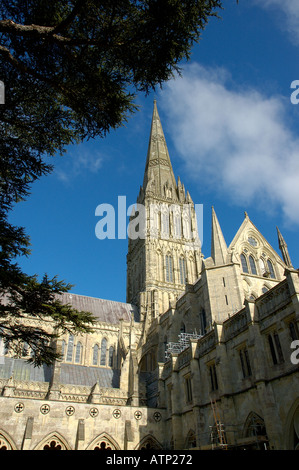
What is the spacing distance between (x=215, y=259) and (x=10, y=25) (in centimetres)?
1790

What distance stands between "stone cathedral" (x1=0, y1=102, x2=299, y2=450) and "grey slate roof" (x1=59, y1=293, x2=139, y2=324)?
18cm

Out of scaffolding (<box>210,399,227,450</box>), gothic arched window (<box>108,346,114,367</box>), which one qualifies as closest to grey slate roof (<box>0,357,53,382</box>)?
gothic arched window (<box>108,346,114,367</box>)

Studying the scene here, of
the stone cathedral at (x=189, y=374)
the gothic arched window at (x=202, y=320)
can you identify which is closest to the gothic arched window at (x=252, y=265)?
the stone cathedral at (x=189, y=374)

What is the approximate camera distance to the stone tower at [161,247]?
131ft

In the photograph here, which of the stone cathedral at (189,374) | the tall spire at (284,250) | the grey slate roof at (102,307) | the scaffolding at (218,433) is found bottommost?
the scaffolding at (218,433)

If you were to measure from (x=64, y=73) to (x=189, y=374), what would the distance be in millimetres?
16758

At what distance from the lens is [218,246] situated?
74.9ft

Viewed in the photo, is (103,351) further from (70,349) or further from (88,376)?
(88,376)

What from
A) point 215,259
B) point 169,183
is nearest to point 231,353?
point 215,259

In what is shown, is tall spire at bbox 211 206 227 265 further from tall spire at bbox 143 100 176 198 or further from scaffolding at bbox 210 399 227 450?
tall spire at bbox 143 100 176 198

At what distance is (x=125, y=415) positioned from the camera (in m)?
21.1

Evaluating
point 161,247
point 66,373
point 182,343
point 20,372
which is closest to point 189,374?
point 182,343

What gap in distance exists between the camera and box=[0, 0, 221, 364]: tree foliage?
28.7 ft

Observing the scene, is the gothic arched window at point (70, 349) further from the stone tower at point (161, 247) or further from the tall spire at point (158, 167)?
the tall spire at point (158, 167)
